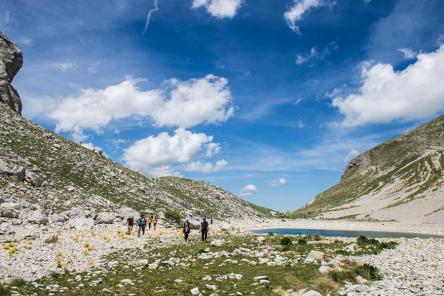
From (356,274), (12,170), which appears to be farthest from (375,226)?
(356,274)

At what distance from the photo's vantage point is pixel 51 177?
76.8m

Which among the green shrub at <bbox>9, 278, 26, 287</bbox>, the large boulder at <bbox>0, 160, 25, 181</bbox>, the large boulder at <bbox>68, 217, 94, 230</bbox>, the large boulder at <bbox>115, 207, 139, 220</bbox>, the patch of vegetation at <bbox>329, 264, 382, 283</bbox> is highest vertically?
the large boulder at <bbox>0, 160, 25, 181</bbox>

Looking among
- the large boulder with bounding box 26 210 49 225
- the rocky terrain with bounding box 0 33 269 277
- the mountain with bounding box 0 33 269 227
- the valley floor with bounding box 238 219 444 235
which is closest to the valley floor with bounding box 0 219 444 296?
the rocky terrain with bounding box 0 33 269 277

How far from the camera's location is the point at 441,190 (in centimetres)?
18000

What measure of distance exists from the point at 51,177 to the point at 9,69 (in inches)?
2051

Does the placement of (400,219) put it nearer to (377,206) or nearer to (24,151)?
(377,206)

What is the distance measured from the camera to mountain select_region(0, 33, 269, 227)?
60.9 meters

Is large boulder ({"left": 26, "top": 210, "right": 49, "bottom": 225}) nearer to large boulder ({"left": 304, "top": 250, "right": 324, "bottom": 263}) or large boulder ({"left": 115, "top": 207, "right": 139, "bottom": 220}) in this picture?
large boulder ({"left": 115, "top": 207, "right": 139, "bottom": 220})

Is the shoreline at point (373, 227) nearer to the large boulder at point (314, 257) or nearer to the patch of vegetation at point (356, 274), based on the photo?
the large boulder at point (314, 257)

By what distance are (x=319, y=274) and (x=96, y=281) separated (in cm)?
1448

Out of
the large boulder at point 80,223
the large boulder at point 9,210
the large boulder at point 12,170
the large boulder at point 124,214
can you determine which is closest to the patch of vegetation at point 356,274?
the large boulder at point 80,223

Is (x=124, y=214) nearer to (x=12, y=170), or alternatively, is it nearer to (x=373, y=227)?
(x=12, y=170)

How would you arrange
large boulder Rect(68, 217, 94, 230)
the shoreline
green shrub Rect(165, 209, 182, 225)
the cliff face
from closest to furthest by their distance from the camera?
1. large boulder Rect(68, 217, 94, 230)
2. green shrub Rect(165, 209, 182, 225)
3. the shoreline
4. the cliff face

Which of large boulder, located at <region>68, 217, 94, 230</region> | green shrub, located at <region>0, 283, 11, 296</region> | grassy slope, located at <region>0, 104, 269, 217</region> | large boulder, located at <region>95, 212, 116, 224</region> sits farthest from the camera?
grassy slope, located at <region>0, 104, 269, 217</region>
